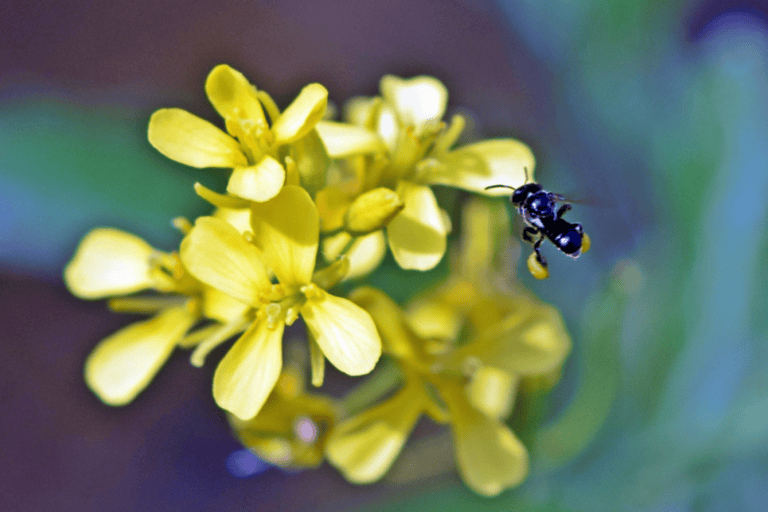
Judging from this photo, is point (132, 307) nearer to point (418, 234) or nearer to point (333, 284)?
point (333, 284)

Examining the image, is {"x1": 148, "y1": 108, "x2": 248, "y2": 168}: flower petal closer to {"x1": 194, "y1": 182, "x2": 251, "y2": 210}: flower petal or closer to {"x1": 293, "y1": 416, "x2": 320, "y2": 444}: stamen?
{"x1": 194, "y1": 182, "x2": 251, "y2": 210}: flower petal

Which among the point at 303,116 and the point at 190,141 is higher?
the point at 303,116

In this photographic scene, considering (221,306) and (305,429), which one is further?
(305,429)

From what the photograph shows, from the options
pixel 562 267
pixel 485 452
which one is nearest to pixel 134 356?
pixel 485 452

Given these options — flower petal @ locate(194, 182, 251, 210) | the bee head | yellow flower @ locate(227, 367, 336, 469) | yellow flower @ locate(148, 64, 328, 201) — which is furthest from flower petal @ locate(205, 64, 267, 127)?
yellow flower @ locate(227, 367, 336, 469)

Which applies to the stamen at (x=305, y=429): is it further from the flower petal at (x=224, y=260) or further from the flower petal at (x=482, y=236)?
the flower petal at (x=482, y=236)

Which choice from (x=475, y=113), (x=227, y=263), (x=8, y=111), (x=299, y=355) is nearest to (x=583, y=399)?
(x=299, y=355)

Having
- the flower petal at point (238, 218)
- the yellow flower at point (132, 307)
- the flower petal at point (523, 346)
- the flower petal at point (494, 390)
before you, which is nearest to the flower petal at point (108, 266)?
the yellow flower at point (132, 307)
